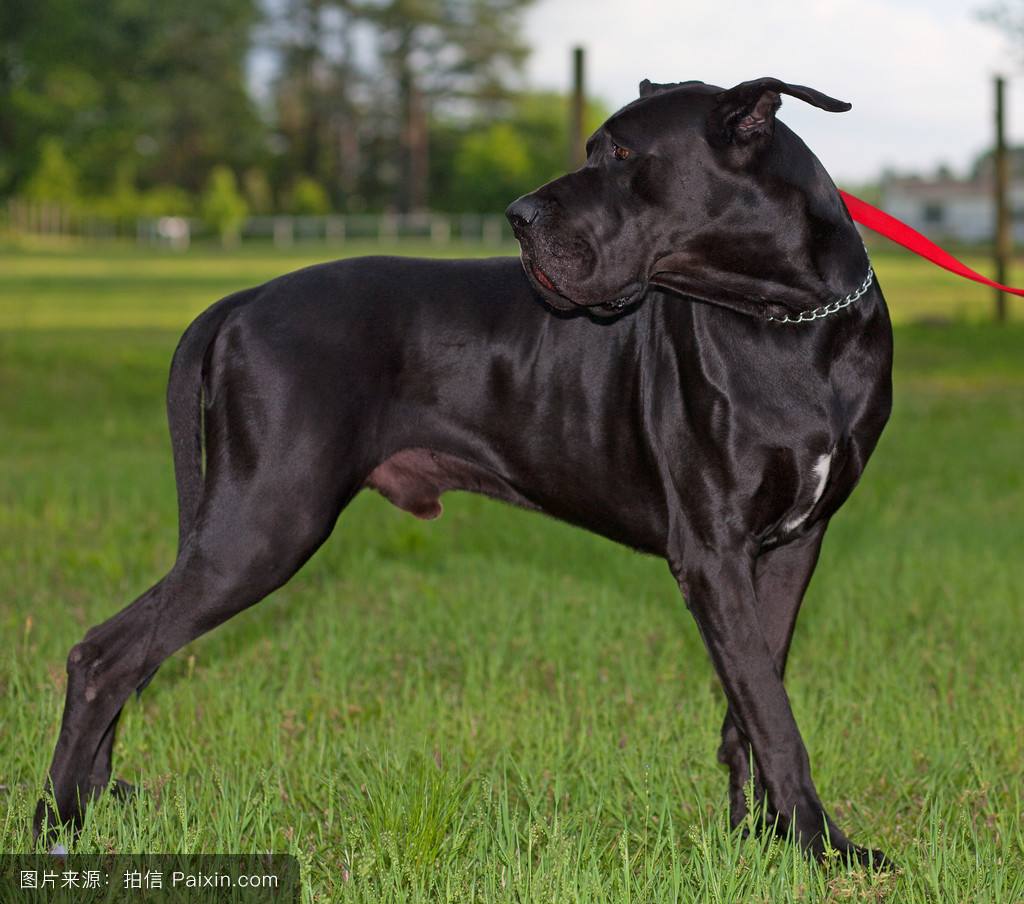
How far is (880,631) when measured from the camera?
5.89 m

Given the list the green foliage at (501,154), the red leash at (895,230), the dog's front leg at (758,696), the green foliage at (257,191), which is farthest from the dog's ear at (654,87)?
the green foliage at (257,191)

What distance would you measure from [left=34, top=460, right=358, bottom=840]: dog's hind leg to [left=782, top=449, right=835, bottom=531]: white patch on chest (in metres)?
1.27

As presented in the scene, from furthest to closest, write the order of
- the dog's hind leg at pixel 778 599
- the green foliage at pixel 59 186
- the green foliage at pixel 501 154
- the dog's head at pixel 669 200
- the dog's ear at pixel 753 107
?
the green foliage at pixel 501 154 → the green foliage at pixel 59 186 → the dog's hind leg at pixel 778 599 → the dog's head at pixel 669 200 → the dog's ear at pixel 753 107

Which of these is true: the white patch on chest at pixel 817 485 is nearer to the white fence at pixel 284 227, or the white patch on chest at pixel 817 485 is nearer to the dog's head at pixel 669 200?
the dog's head at pixel 669 200

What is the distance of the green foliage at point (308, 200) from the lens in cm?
7231

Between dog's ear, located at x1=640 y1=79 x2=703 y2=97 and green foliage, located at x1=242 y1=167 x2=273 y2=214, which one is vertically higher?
green foliage, located at x1=242 y1=167 x2=273 y2=214

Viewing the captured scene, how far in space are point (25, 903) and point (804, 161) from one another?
2689mm

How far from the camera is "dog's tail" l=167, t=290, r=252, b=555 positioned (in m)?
4.10

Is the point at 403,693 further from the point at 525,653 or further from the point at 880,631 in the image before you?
the point at 880,631

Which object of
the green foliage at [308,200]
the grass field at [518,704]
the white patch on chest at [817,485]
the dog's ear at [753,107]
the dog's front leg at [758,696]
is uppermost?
the green foliage at [308,200]

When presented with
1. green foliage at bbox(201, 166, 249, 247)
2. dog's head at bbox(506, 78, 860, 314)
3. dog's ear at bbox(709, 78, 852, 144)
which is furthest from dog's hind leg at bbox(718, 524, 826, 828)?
green foliage at bbox(201, 166, 249, 247)

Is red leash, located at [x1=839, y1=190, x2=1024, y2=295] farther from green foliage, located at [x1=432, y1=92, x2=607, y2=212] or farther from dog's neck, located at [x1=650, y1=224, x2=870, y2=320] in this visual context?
green foliage, located at [x1=432, y1=92, x2=607, y2=212]

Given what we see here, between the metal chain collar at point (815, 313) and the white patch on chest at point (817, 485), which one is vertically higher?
the metal chain collar at point (815, 313)

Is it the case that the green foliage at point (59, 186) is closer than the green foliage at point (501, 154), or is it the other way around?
the green foliage at point (59, 186)
